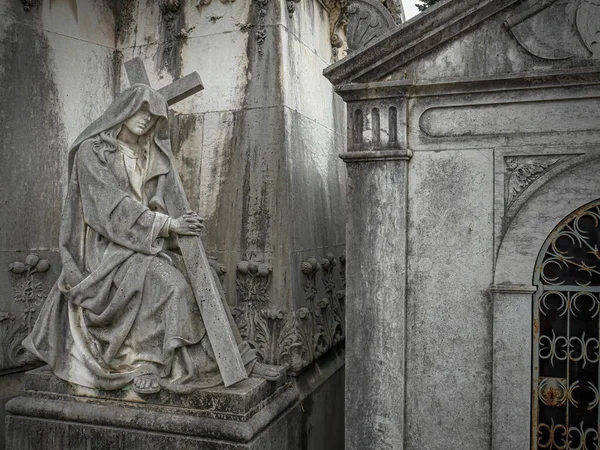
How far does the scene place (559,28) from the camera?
3.49m

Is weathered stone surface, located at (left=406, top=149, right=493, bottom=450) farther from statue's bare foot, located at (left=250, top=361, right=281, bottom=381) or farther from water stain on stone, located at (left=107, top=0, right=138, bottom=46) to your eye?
water stain on stone, located at (left=107, top=0, right=138, bottom=46)

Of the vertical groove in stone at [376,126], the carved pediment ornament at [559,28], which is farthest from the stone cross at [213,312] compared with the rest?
the carved pediment ornament at [559,28]

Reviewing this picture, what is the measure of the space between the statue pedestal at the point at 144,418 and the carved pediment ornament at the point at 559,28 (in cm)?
309

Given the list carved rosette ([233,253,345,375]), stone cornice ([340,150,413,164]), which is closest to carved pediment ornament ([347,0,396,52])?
stone cornice ([340,150,413,164])

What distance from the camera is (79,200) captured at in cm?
430

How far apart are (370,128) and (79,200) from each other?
2.36 m

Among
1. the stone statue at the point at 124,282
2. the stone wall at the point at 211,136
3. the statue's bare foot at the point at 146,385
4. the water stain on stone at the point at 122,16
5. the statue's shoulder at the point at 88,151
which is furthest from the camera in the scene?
the water stain on stone at the point at 122,16

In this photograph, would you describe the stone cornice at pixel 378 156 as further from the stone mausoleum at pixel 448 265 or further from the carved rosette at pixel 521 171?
the carved rosette at pixel 521 171

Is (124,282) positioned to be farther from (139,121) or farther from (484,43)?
(484,43)

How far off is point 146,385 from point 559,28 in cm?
374

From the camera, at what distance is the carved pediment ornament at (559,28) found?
3428 mm

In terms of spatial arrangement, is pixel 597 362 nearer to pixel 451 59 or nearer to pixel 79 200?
pixel 451 59

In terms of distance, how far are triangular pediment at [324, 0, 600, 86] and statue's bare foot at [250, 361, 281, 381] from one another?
239 cm

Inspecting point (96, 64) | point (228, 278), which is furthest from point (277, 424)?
point (96, 64)
